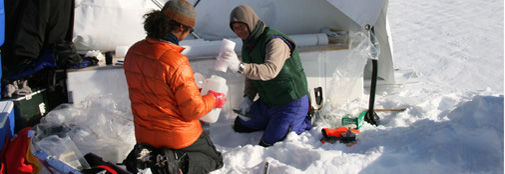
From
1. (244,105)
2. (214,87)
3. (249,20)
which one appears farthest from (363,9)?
(214,87)

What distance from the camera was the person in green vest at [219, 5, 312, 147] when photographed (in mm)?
2877

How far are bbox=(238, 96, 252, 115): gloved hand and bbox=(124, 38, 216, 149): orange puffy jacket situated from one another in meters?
1.09

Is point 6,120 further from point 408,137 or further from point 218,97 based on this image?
point 408,137

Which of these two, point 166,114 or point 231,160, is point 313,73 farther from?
point 166,114

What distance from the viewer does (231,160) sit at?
112 inches

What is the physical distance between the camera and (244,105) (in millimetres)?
3504

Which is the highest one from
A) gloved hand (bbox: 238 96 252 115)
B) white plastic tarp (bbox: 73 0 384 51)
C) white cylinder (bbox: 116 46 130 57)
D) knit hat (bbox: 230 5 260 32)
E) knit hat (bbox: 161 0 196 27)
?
knit hat (bbox: 161 0 196 27)

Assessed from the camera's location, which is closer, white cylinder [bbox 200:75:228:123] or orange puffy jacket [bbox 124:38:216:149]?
orange puffy jacket [bbox 124:38:216:149]

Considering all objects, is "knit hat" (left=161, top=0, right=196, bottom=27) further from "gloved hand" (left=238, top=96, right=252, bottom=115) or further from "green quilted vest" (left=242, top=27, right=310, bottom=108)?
"gloved hand" (left=238, top=96, right=252, bottom=115)

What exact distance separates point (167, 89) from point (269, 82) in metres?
1.18

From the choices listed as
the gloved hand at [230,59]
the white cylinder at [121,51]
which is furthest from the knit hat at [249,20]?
the white cylinder at [121,51]

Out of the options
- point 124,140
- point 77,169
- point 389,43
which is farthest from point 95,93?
point 389,43

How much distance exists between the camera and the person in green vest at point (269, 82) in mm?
2877

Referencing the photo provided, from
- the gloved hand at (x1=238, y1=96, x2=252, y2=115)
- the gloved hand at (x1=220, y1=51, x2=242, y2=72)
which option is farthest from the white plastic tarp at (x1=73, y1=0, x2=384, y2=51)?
the gloved hand at (x1=220, y1=51, x2=242, y2=72)
